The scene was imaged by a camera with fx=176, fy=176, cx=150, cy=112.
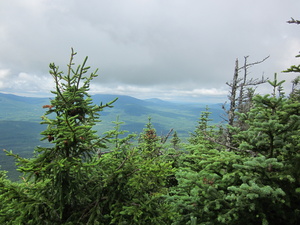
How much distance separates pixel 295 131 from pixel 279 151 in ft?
2.75

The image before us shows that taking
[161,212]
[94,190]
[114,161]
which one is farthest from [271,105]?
[94,190]

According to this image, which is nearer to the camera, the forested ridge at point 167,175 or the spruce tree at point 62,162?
the forested ridge at point 167,175

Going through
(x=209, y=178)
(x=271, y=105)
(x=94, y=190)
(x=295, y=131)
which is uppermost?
(x=271, y=105)

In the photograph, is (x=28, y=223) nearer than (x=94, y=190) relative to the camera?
Yes

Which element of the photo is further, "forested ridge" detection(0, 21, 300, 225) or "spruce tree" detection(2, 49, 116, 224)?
"spruce tree" detection(2, 49, 116, 224)

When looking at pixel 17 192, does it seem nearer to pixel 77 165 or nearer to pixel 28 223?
pixel 28 223

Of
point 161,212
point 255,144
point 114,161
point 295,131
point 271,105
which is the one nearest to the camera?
point 295,131

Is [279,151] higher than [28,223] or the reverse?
higher

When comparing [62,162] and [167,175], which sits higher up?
[62,162]

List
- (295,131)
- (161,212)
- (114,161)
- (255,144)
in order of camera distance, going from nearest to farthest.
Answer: (295,131) → (255,144) → (161,212) → (114,161)

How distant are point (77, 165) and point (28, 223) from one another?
2146 mm

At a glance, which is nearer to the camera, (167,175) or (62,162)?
(62,162)

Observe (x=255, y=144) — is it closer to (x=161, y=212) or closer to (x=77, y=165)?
(x=161, y=212)

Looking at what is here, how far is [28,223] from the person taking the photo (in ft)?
15.4
